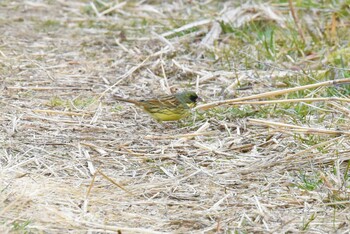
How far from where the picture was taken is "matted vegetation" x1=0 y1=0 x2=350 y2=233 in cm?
471

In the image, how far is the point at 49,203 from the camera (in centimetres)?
472

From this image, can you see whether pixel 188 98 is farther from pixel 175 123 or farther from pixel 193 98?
pixel 175 123

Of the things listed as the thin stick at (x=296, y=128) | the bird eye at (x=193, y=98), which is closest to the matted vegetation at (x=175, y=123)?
the thin stick at (x=296, y=128)

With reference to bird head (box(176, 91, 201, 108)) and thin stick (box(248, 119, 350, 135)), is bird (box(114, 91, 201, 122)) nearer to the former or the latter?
bird head (box(176, 91, 201, 108))

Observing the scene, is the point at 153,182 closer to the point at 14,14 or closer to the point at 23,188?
the point at 23,188

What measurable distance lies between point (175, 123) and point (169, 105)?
25 cm

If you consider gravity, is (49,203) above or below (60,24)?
above

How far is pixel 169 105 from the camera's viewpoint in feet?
20.7

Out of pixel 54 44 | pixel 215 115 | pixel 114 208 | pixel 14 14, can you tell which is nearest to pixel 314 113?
pixel 215 115

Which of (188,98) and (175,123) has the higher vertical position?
(188,98)

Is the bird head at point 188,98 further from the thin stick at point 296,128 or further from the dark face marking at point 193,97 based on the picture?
the thin stick at point 296,128

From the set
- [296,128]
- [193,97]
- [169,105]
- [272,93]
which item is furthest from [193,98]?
[296,128]

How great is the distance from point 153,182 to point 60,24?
4435 millimetres

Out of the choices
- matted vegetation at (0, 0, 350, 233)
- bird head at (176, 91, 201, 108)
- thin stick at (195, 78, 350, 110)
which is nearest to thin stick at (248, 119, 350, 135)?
matted vegetation at (0, 0, 350, 233)
